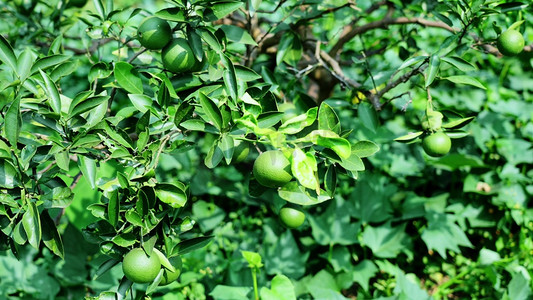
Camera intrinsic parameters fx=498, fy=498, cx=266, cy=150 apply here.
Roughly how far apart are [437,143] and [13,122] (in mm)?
911

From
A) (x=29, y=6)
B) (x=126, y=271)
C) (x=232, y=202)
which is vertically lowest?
(x=232, y=202)

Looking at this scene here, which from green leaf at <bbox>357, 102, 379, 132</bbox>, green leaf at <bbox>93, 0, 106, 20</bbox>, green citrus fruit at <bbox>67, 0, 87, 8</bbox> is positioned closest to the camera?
green leaf at <bbox>93, 0, 106, 20</bbox>

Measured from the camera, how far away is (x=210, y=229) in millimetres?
2150

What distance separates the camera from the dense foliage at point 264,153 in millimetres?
983

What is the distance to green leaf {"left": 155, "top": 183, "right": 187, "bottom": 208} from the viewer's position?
0.95 m

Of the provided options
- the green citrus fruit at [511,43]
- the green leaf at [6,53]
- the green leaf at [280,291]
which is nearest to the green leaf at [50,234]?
the green leaf at [6,53]

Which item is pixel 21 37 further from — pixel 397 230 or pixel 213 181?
pixel 397 230

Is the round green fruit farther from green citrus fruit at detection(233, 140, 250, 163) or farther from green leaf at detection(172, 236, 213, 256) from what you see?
green leaf at detection(172, 236, 213, 256)

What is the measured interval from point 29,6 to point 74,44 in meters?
1.51

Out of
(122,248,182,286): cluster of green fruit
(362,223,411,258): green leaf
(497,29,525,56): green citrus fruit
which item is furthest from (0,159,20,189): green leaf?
(362,223,411,258): green leaf

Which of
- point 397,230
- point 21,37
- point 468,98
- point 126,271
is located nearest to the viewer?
point 126,271

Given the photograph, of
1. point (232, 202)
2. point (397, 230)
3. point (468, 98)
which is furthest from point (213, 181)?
point (468, 98)

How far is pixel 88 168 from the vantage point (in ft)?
3.38

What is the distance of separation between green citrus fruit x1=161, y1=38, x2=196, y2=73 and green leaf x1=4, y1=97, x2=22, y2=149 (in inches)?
12.0
